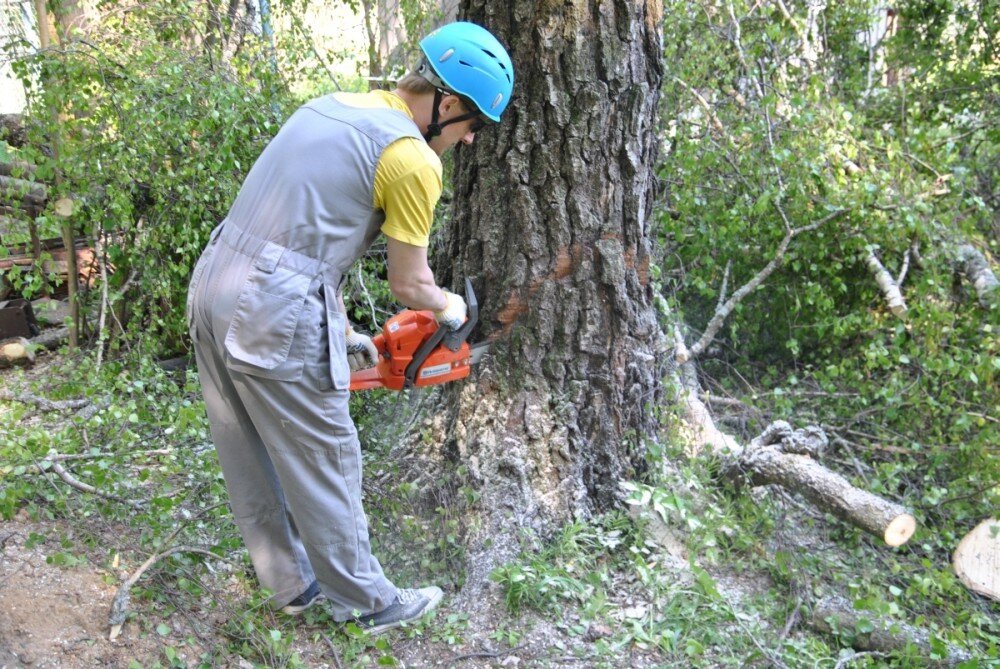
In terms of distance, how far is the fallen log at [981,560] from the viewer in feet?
10.4

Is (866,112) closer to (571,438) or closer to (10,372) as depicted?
(571,438)

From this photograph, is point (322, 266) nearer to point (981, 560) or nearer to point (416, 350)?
point (416, 350)

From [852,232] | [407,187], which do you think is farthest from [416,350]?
[852,232]

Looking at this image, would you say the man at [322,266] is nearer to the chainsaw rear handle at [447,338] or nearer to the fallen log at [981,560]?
the chainsaw rear handle at [447,338]

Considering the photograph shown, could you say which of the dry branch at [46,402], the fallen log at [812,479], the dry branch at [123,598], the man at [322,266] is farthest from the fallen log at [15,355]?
the fallen log at [812,479]

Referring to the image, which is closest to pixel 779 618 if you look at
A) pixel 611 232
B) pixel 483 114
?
pixel 611 232

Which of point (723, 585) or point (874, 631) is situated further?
point (723, 585)

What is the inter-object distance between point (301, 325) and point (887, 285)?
12.1ft

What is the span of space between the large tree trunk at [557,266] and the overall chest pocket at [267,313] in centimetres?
99

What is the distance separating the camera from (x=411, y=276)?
8.00 ft

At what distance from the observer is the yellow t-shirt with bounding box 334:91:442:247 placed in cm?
228

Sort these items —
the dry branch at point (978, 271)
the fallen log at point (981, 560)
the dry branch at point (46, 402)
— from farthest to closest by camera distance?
the dry branch at point (978, 271) → the dry branch at point (46, 402) → the fallen log at point (981, 560)

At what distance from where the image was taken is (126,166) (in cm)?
427

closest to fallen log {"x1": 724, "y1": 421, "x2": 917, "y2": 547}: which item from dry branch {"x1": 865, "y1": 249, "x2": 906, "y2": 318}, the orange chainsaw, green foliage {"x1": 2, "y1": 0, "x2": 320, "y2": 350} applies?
dry branch {"x1": 865, "y1": 249, "x2": 906, "y2": 318}
